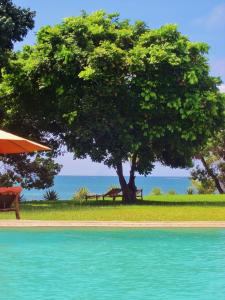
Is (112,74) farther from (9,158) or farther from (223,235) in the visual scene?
(223,235)

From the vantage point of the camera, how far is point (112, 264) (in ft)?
47.8

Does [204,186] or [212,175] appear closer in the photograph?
[212,175]

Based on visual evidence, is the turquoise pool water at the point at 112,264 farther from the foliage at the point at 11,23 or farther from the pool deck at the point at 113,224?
the foliage at the point at 11,23

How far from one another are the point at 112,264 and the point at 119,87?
68.4 ft

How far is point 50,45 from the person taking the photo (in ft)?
114

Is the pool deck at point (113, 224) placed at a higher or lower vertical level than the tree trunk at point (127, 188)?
lower

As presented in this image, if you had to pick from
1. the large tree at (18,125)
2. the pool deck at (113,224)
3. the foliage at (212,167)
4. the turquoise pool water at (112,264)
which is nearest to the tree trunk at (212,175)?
the foliage at (212,167)

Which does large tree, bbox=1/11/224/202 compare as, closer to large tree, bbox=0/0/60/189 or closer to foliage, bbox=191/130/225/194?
large tree, bbox=0/0/60/189

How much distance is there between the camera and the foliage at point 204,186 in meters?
57.9

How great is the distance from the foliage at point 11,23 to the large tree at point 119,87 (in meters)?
1.74

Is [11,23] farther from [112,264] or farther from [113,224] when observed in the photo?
[112,264]

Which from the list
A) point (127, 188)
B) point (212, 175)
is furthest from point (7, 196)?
point (212, 175)

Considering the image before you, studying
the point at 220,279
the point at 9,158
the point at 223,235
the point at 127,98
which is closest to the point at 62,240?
the point at 223,235

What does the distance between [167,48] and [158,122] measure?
4140mm
